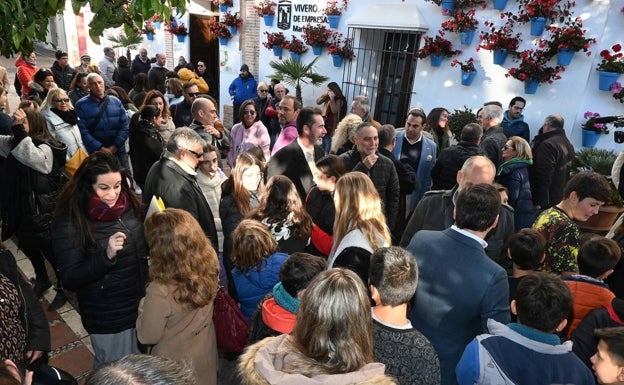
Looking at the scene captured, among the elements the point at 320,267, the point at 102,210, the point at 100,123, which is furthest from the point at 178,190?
the point at 100,123

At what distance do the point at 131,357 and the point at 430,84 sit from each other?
25.7 ft

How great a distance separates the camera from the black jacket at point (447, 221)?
3115 mm

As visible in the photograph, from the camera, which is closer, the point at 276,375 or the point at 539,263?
the point at 276,375

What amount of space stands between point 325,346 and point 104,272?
1.60 m

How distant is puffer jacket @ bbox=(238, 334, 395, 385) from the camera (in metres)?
1.40

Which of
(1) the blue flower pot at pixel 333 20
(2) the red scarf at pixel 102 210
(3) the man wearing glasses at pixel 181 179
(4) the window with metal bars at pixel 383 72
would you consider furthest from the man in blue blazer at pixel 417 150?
(1) the blue flower pot at pixel 333 20

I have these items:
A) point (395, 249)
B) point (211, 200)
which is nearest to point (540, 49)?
point (211, 200)

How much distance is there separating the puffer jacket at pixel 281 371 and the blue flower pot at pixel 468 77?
6975 millimetres

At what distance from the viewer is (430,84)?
26.8ft

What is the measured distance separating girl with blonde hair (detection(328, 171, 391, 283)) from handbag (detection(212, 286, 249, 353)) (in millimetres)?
697

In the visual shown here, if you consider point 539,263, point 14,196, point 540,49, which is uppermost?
point 540,49

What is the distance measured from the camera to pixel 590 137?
6430 millimetres

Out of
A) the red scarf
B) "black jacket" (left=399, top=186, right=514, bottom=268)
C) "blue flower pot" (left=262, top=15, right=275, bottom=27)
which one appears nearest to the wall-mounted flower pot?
"blue flower pot" (left=262, top=15, right=275, bottom=27)

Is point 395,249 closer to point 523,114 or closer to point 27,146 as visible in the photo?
point 27,146
